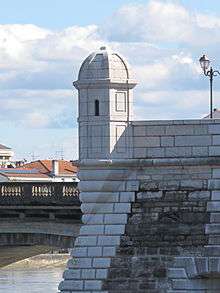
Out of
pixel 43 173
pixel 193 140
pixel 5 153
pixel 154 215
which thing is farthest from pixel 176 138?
pixel 5 153

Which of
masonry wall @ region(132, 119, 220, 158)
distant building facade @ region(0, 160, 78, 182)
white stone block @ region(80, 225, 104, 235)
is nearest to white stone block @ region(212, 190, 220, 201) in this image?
masonry wall @ region(132, 119, 220, 158)

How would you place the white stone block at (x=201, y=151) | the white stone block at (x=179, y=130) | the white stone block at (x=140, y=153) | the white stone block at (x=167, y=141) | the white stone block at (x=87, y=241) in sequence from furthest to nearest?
the white stone block at (x=87, y=241)
the white stone block at (x=140, y=153)
the white stone block at (x=167, y=141)
the white stone block at (x=179, y=130)
the white stone block at (x=201, y=151)

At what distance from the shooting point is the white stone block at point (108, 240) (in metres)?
27.6

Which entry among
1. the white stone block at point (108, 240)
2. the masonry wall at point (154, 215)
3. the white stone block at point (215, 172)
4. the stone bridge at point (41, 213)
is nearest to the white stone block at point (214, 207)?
the masonry wall at point (154, 215)

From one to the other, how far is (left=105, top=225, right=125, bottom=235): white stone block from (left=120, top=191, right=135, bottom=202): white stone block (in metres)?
0.50

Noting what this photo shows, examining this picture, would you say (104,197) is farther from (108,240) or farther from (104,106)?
(104,106)

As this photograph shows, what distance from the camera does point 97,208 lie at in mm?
27922

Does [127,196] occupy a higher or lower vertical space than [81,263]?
higher

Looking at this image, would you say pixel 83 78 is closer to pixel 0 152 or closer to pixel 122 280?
pixel 122 280

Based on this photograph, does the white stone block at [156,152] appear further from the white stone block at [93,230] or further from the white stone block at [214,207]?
the white stone block at [93,230]

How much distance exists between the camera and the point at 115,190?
27.9m

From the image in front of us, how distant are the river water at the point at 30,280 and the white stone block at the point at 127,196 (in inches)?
1244

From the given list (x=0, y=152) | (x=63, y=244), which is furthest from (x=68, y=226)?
(x=0, y=152)

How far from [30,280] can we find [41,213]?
39769 millimetres
